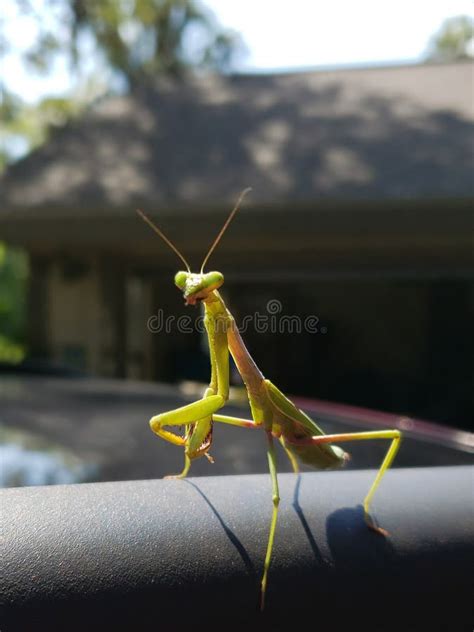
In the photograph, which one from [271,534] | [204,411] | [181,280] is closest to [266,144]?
[181,280]

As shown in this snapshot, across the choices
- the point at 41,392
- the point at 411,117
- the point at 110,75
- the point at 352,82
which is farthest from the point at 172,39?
the point at 41,392

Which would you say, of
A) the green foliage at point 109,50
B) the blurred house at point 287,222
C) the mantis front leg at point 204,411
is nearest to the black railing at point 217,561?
the mantis front leg at point 204,411

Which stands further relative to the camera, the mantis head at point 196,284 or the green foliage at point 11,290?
the green foliage at point 11,290

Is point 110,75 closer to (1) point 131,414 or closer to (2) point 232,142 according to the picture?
(2) point 232,142

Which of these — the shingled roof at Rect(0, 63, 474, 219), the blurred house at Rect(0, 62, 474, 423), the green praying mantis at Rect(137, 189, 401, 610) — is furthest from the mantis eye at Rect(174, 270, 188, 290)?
the shingled roof at Rect(0, 63, 474, 219)

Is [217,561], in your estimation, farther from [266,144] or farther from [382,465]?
[266,144]

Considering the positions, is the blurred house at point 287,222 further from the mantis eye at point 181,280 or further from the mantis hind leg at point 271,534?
the mantis hind leg at point 271,534

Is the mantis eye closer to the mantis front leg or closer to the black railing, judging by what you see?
the mantis front leg
